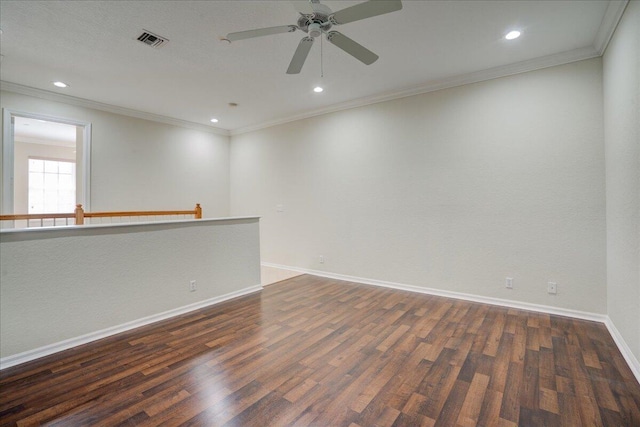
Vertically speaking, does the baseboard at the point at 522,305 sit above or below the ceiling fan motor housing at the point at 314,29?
below

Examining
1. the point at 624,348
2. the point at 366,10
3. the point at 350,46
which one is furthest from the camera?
the point at 624,348

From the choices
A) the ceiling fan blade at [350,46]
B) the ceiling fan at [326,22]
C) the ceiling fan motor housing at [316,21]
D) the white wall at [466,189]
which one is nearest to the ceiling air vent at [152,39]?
the ceiling fan at [326,22]

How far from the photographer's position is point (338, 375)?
220 centimetres

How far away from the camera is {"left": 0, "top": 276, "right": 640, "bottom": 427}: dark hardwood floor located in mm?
1786

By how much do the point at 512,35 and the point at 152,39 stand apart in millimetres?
3544

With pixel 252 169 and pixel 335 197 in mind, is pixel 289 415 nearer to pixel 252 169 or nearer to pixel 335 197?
pixel 335 197

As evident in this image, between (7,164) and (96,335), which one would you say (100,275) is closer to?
(96,335)

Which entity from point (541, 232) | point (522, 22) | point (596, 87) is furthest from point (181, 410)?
point (596, 87)

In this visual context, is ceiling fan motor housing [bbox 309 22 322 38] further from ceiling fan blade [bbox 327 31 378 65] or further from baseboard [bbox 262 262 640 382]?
baseboard [bbox 262 262 640 382]

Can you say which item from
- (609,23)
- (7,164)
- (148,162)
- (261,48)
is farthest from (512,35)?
(7,164)

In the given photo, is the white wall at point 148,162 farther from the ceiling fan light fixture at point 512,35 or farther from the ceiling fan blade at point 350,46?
the ceiling fan light fixture at point 512,35

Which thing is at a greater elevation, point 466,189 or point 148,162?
point 148,162

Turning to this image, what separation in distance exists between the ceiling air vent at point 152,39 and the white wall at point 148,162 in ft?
8.38

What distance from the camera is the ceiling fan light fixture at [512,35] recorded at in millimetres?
2836
